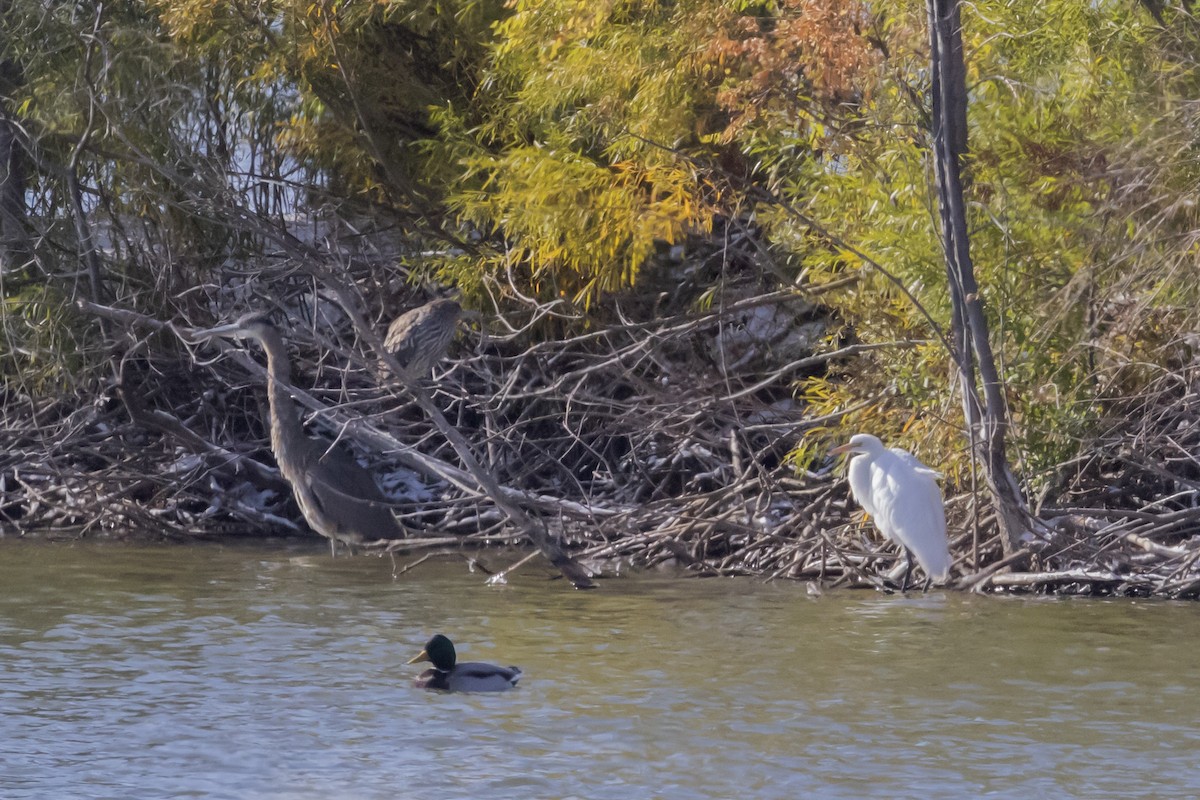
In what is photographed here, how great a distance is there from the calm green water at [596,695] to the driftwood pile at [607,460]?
0.42 metres

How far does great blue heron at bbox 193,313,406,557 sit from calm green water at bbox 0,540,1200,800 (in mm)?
575

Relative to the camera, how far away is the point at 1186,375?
24.8 ft

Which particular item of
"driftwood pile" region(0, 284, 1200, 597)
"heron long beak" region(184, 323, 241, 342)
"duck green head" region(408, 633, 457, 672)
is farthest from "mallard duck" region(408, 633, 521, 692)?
"heron long beak" region(184, 323, 241, 342)

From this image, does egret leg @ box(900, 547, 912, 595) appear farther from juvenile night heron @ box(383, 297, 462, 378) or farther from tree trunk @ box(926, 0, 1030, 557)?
juvenile night heron @ box(383, 297, 462, 378)

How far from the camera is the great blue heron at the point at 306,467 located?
823cm

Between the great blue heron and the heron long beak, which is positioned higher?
the heron long beak

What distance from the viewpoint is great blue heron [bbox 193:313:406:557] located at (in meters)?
8.23

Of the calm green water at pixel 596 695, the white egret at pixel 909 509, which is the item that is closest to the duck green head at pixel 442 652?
the calm green water at pixel 596 695

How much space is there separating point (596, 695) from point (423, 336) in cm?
370

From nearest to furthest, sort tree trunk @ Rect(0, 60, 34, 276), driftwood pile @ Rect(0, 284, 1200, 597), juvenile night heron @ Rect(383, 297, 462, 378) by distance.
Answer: driftwood pile @ Rect(0, 284, 1200, 597) → juvenile night heron @ Rect(383, 297, 462, 378) → tree trunk @ Rect(0, 60, 34, 276)

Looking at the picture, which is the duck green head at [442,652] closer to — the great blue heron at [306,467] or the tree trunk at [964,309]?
the great blue heron at [306,467]

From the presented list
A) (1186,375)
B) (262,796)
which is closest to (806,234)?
(1186,375)

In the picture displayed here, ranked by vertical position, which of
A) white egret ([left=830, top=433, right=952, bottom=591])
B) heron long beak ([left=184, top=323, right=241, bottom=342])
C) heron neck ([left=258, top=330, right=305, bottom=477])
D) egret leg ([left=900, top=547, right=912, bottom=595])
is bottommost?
egret leg ([left=900, top=547, right=912, bottom=595])

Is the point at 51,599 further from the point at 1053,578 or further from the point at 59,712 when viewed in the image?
the point at 1053,578
